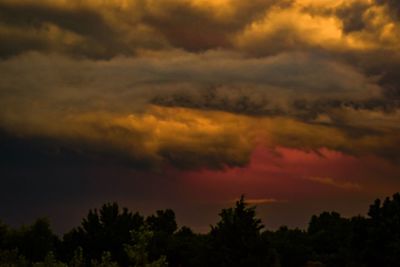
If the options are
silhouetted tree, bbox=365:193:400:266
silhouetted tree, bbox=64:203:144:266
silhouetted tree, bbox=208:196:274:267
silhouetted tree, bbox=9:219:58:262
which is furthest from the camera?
silhouetted tree, bbox=9:219:58:262

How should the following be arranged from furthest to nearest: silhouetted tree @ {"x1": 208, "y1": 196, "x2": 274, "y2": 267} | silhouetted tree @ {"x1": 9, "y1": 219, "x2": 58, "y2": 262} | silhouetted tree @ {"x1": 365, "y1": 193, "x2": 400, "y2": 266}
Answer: silhouetted tree @ {"x1": 9, "y1": 219, "x2": 58, "y2": 262} → silhouetted tree @ {"x1": 365, "y1": 193, "x2": 400, "y2": 266} → silhouetted tree @ {"x1": 208, "y1": 196, "x2": 274, "y2": 267}

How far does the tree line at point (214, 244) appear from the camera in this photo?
173 ft

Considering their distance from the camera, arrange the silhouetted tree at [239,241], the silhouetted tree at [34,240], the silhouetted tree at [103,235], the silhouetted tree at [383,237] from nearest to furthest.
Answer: the silhouetted tree at [239,241] < the silhouetted tree at [383,237] < the silhouetted tree at [103,235] < the silhouetted tree at [34,240]

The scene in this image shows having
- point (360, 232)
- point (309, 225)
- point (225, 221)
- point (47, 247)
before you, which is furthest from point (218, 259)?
point (309, 225)

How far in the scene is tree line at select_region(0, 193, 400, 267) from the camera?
5275 cm

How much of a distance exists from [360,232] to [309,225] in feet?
188

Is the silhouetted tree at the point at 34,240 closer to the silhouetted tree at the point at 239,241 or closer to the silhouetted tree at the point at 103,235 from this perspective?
the silhouetted tree at the point at 103,235

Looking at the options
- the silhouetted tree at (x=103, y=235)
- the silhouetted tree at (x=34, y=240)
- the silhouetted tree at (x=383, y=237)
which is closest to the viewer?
the silhouetted tree at (x=383, y=237)

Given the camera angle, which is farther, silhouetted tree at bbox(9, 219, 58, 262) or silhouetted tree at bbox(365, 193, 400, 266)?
silhouetted tree at bbox(9, 219, 58, 262)

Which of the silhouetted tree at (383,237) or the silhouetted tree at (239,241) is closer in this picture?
the silhouetted tree at (239,241)

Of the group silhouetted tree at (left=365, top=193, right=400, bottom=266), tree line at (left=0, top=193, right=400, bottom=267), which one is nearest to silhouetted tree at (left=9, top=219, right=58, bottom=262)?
tree line at (left=0, top=193, right=400, bottom=267)

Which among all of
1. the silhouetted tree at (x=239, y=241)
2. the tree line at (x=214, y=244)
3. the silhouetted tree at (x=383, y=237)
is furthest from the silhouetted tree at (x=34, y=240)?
the silhouetted tree at (x=383, y=237)

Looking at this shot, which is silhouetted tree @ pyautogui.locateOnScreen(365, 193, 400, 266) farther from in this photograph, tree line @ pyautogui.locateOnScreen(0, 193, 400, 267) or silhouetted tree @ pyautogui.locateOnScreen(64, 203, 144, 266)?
silhouetted tree @ pyautogui.locateOnScreen(64, 203, 144, 266)

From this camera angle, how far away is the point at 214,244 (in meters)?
54.0
